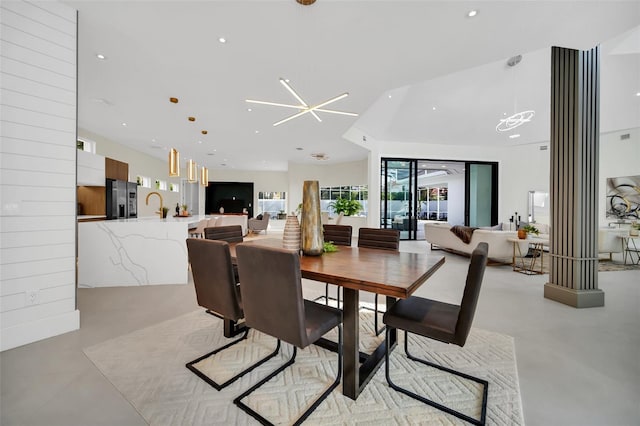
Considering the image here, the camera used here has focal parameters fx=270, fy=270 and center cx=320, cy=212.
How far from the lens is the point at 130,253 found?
144 inches

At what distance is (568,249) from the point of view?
10.2ft

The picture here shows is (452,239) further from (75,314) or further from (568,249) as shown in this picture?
(75,314)

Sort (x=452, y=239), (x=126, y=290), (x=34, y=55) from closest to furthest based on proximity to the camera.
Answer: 1. (x=34, y=55)
2. (x=126, y=290)
3. (x=452, y=239)

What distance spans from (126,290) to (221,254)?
8.92 feet

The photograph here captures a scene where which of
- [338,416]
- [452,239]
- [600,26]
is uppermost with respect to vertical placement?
[600,26]

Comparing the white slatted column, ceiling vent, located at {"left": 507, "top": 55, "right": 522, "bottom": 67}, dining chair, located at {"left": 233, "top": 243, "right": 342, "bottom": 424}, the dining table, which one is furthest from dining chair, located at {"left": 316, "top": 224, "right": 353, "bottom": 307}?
ceiling vent, located at {"left": 507, "top": 55, "right": 522, "bottom": 67}

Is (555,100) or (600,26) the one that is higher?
(600,26)

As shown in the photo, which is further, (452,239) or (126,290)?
(452,239)

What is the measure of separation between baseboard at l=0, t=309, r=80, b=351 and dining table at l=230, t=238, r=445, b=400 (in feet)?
5.83

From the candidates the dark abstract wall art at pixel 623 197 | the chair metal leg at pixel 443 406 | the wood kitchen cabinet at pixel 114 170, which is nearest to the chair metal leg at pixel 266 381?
the chair metal leg at pixel 443 406

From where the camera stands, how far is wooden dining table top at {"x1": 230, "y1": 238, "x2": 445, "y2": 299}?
52.7 inches

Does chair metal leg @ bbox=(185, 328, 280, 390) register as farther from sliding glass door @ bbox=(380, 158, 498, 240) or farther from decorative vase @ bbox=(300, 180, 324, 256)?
sliding glass door @ bbox=(380, 158, 498, 240)

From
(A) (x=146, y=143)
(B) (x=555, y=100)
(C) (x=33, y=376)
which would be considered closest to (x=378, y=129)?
(B) (x=555, y=100)

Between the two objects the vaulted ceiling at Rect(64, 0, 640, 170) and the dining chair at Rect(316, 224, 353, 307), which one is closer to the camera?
the vaulted ceiling at Rect(64, 0, 640, 170)
